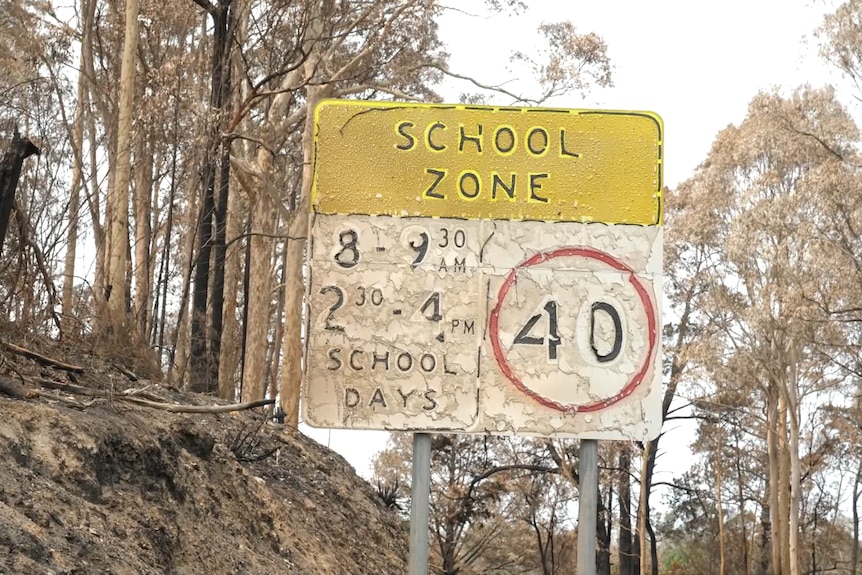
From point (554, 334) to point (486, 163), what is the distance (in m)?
0.62

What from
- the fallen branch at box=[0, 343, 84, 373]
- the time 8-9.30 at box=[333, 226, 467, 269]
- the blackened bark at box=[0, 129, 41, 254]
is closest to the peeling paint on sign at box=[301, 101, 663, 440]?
the time 8-9.30 at box=[333, 226, 467, 269]

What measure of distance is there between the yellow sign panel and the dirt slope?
1554 mm

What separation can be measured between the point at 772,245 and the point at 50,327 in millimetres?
24446

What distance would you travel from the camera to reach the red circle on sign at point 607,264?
164 inches

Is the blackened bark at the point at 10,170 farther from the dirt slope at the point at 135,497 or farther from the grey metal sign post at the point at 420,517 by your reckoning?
the grey metal sign post at the point at 420,517

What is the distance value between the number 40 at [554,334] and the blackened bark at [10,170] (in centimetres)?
Result: 241

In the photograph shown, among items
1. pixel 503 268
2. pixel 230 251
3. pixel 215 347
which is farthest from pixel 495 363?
pixel 230 251

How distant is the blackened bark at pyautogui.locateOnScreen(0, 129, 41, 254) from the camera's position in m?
5.29

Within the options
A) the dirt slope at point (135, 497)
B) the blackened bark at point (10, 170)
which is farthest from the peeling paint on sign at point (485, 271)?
the blackened bark at point (10, 170)

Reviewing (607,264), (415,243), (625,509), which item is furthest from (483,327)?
(625,509)

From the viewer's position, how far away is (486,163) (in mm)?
4246

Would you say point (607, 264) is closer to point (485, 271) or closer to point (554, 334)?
point (554, 334)

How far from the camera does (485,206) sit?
422 cm

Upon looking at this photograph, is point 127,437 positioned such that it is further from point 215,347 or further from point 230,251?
point 230,251
